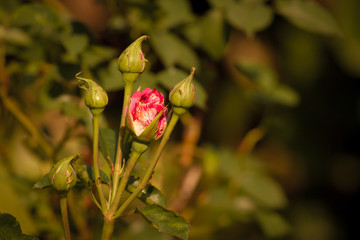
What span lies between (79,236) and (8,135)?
0.27m

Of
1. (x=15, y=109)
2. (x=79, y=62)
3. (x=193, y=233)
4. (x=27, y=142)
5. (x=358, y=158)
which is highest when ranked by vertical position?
(x=79, y=62)

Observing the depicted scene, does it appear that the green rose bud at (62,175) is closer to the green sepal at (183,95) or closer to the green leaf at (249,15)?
the green sepal at (183,95)

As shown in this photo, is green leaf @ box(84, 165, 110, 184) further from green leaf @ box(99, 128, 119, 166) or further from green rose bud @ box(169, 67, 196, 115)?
green rose bud @ box(169, 67, 196, 115)

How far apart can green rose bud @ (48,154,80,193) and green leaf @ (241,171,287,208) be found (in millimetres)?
646

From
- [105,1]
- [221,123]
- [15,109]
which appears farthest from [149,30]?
[221,123]

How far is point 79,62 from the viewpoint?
0.89 m

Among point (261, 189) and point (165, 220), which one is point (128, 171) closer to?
point (165, 220)

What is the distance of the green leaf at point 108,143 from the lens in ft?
1.91

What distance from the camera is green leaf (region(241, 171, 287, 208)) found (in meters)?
1.09

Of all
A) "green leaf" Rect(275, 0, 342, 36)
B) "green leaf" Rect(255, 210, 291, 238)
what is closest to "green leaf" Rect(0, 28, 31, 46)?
"green leaf" Rect(275, 0, 342, 36)

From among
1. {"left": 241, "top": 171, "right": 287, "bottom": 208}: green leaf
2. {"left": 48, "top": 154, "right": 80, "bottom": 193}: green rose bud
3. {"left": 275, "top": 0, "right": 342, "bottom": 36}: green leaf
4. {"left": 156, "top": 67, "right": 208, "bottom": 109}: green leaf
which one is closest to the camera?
{"left": 48, "top": 154, "right": 80, "bottom": 193}: green rose bud

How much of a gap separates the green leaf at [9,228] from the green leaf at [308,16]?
656 mm

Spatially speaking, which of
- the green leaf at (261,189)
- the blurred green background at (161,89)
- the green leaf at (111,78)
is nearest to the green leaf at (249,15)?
the blurred green background at (161,89)

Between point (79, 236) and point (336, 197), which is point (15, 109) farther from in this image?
point (336, 197)
